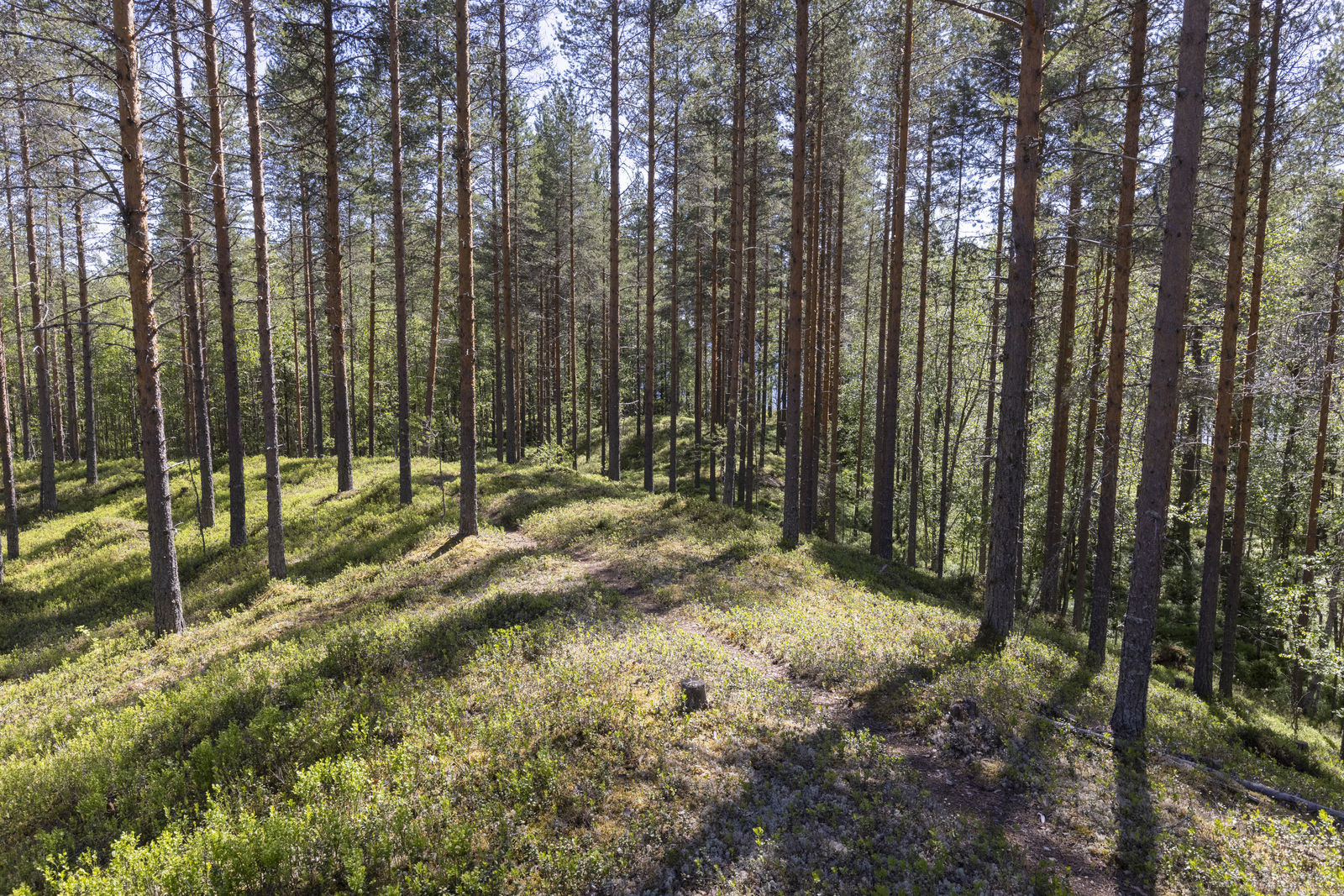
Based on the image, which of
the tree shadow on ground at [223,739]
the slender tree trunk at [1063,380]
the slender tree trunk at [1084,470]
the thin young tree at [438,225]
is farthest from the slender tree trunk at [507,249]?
the slender tree trunk at [1084,470]

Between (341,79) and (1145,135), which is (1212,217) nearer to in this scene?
(1145,135)

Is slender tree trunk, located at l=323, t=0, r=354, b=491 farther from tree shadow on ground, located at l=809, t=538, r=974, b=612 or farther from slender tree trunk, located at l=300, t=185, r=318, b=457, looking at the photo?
tree shadow on ground, located at l=809, t=538, r=974, b=612

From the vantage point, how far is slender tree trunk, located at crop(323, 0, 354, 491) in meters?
15.6

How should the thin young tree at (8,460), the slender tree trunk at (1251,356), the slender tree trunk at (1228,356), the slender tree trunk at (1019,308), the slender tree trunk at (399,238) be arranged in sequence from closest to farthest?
the slender tree trunk at (1019,308) → the slender tree trunk at (1228,356) → the slender tree trunk at (1251,356) → the slender tree trunk at (399,238) → the thin young tree at (8,460)

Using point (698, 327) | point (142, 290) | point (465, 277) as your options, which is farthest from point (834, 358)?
point (142, 290)

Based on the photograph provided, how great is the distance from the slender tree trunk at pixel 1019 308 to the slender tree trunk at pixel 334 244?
1602 centimetres

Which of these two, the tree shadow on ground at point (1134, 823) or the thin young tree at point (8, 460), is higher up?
the thin young tree at point (8, 460)

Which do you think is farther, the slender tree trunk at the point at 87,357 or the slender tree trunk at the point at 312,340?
the slender tree trunk at the point at 312,340

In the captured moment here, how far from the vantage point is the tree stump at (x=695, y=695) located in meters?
6.75

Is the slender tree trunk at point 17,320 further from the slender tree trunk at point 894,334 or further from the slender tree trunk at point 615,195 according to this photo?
the slender tree trunk at point 894,334

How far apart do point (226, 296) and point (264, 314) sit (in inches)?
72.4

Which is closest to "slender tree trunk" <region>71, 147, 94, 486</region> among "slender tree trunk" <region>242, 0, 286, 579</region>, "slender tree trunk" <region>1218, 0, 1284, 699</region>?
"slender tree trunk" <region>242, 0, 286, 579</region>

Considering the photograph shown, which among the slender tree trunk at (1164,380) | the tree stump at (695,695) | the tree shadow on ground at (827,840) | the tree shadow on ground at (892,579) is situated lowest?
the tree shadow on ground at (892,579)

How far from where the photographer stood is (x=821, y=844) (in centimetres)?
484
